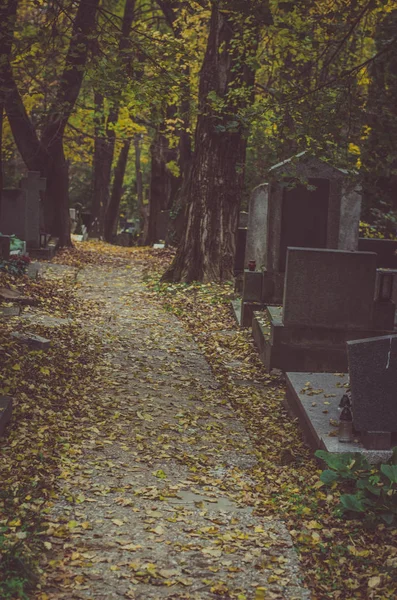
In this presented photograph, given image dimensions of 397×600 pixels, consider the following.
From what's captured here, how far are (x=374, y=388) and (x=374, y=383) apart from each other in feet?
0.13

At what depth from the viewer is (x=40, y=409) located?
24.6 feet

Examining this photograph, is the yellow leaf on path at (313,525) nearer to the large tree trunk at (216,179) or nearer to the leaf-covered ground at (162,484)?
the leaf-covered ground at (162,484)

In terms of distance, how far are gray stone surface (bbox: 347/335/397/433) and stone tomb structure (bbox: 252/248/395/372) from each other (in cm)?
366

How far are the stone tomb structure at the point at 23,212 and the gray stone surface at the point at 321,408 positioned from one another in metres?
11.7

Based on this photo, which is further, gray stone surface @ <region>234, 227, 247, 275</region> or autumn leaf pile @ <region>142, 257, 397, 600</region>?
gray stone surface @ <region>234, 227, 247, 275</region>

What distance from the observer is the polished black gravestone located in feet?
20.4

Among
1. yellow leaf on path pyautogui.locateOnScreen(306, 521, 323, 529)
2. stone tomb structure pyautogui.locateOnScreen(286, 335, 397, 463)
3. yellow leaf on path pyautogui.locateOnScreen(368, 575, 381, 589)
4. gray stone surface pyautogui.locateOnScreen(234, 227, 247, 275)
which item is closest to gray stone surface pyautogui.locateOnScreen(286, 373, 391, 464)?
stone tomb structure pyautogui.locateOnScreen(286, 335, 397, 463)

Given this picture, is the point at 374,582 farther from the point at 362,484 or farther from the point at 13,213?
the point at 13,213

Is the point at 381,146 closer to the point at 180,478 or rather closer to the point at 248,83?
the point at 180,478

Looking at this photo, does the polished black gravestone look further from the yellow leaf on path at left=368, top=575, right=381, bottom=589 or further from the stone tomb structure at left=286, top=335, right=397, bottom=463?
the yellow leaf on path at left=368, top=575, right=381, bottom=589

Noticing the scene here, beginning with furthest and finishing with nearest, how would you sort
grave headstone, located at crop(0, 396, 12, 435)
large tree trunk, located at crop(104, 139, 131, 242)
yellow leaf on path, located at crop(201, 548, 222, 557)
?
large tree trunk, located at crop(104, 139, 131, 242) < grave headstone, located at crop(0, 396, 12, 435) < yellow leaf on path, located at crop(201, 548, 222, 557)

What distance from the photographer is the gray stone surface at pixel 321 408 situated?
6.34 m

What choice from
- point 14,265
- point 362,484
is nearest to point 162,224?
point 14,265

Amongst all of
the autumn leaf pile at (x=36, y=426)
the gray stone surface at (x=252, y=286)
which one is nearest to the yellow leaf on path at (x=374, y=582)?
the autumn leaf pile at (x=36, y=426)
